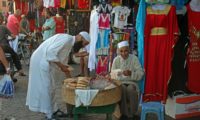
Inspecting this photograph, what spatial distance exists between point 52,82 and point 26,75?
4771 millimetres

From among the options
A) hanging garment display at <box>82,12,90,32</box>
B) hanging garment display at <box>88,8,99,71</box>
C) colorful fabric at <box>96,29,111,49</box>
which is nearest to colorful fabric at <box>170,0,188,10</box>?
colorful fabric at <box>96,29,111,49</box>

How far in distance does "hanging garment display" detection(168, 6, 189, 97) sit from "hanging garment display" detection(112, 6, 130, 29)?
7.33 feet

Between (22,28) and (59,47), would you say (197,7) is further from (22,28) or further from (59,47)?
(22,28)

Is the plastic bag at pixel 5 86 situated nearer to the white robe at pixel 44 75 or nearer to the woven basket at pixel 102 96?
the white robe at pixel 44 75

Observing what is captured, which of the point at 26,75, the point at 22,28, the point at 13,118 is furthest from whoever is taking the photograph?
the point at 22,28

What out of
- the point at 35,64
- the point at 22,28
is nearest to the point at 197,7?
the point at 35,64

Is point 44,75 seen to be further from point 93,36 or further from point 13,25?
point 13,25

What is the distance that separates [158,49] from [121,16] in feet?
7.29

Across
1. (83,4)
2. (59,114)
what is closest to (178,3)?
(59,114)

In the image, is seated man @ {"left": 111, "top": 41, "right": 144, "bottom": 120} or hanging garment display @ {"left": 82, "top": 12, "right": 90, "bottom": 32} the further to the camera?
hanging garment display @ {"left": 82, "top": 12, "right": 90, "bottom": 32}

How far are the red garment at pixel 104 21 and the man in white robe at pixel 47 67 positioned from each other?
2.61 metres

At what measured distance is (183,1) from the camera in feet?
18.5

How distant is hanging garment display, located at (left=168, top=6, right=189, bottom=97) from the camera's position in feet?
18.6

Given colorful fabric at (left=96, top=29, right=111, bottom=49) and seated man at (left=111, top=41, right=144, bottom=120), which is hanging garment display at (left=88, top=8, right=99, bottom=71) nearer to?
colorful fabric at (left=96, top=29, right=111, bottom=49)
